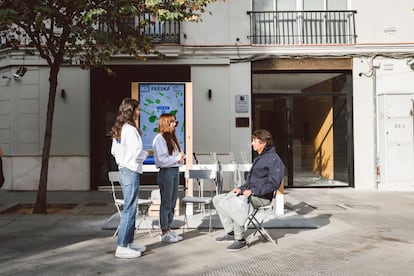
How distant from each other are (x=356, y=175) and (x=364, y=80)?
2859 millimetres

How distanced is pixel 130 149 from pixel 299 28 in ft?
31.6

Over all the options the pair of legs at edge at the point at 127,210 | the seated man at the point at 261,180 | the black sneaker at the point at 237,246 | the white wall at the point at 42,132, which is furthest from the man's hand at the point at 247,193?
the white wall at the point at 42,132

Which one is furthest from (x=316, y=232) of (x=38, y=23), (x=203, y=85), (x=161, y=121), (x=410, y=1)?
(x=410, y=1)

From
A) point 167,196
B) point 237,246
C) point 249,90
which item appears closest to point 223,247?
point 237,246

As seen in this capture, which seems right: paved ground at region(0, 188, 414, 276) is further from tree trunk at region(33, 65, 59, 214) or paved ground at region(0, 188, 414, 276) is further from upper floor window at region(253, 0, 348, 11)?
upper floor window at region(253, 0, 348, 11)

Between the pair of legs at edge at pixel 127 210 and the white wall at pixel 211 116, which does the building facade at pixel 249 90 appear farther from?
the pair of legs at edge at pixel 127 210

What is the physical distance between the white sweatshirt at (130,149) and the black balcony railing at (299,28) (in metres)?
8.82

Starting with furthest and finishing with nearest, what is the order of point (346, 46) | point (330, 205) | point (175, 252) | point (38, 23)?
point (346, 46)
point (330, 205)
point (38, 23)
point (175, 252)

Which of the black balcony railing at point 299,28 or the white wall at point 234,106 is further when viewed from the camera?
the black balcony railing at point 299,28

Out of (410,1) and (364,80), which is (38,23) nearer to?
(364,80)

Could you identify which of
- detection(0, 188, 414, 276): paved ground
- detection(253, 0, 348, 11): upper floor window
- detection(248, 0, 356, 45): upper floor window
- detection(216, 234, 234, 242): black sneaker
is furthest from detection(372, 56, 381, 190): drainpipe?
detection(216, 234, 234, 242): black sneaker

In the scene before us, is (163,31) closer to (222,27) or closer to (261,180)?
(222,27)

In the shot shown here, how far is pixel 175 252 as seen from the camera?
6016 mm

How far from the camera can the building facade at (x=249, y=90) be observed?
43.3 feet
